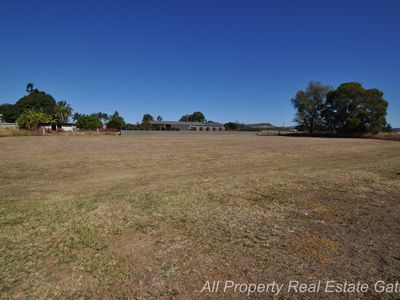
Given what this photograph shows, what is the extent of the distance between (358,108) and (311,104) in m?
12.4

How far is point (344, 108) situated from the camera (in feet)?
178

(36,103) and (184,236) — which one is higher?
(36,103)

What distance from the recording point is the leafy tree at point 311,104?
6297 centimetres

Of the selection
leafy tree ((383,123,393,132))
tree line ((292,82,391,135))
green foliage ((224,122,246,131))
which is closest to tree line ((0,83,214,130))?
green foliage ((224,122,246,131))

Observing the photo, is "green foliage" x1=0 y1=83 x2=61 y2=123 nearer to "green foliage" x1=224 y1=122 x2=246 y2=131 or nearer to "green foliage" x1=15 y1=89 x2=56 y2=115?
"green foliage" x1=15 y1=89 x2=56 y2=115

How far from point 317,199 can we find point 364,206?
3.02ft

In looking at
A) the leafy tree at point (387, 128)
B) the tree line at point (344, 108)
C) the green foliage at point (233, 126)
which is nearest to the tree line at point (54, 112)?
the green foliage at point (233, 126)

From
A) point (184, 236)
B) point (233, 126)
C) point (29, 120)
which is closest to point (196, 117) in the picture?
point (233, 126)

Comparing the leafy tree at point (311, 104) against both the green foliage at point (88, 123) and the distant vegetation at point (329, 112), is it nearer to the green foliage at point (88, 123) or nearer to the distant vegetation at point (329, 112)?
the distant vegetation at point (329, 112)

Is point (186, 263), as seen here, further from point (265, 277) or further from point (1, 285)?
point (1, 285)

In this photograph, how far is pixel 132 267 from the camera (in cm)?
315

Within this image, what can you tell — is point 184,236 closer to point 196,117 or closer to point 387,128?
point 387,128

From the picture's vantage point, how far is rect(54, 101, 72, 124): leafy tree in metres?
89.2

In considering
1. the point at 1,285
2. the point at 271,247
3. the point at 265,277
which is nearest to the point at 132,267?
the point at 1,285
